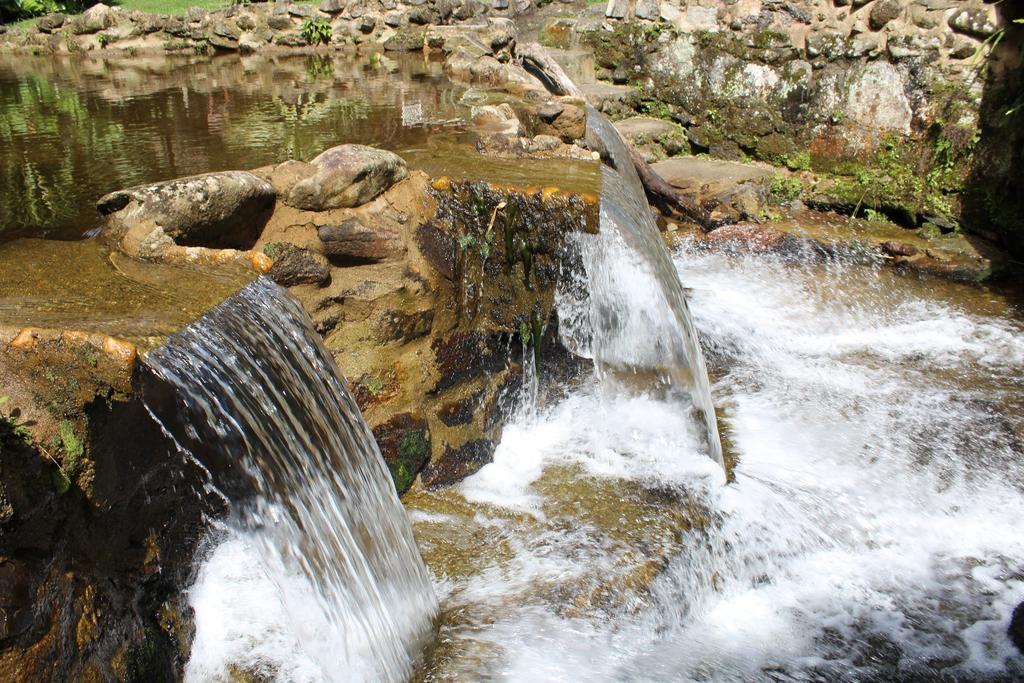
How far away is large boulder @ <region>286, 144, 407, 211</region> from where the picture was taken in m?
3.56

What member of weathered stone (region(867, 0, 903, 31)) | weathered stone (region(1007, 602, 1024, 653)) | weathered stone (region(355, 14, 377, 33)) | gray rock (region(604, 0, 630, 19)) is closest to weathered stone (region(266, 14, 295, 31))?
weathered stone (region(355, 14, 377, 33))

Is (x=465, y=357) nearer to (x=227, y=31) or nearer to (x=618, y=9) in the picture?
(x=618, y=9)

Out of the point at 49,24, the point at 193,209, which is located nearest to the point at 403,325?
the point at 193,209

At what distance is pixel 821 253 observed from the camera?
19.9ft

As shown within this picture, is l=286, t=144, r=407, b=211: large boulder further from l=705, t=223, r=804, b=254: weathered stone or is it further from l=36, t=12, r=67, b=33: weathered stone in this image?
l=36, t=12, r=67, b=33: weathered stone

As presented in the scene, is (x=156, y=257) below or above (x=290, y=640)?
above

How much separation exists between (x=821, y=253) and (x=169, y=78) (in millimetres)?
6934

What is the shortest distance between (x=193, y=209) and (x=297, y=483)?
128 cm

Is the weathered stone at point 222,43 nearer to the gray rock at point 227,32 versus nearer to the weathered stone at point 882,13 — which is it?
the gray rock at point 227,32

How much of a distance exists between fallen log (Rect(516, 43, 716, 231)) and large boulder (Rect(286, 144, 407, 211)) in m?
2.95

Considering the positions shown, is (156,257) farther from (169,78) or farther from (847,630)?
(169,78)

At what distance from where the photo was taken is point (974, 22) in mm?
6113

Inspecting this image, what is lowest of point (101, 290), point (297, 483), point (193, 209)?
point (297, 483)

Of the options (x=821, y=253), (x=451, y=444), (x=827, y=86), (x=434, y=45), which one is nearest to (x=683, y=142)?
(x=827, y=86)
